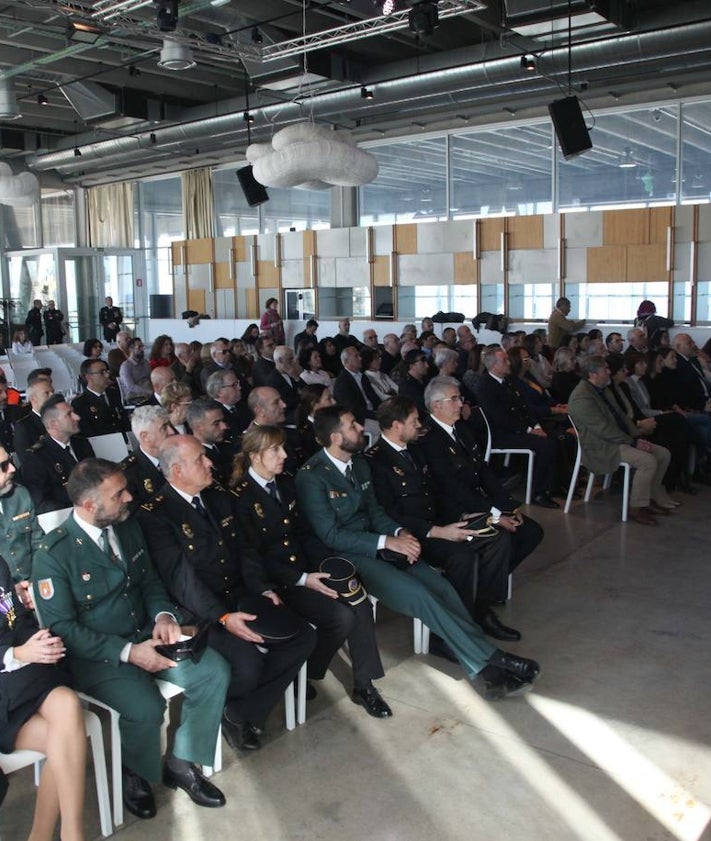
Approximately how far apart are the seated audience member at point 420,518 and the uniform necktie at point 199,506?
44.9 inches

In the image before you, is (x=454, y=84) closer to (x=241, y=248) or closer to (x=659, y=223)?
(x=659, y=223)

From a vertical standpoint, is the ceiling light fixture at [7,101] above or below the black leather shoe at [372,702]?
above

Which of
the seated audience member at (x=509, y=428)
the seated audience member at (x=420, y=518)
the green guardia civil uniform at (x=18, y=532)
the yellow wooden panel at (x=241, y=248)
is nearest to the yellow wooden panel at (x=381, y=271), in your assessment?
the yellow wooden panel at (x=241, y=248)

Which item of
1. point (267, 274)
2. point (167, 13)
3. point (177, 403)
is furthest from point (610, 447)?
point (267, 274)

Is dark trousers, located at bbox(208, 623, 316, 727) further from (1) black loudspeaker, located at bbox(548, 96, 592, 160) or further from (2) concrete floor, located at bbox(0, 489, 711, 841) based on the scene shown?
(1) black loudspeaker, located at bbox(548, 96, 592, 160)

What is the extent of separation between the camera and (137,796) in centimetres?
285

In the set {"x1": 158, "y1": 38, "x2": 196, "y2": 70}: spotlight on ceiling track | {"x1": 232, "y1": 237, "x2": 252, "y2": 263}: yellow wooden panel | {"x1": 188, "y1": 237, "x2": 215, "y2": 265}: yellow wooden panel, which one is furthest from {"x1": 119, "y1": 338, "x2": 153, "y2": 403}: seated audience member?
{"x1": 188, "y1": 237, "x2": 215, "y2": 265}: yellow wooden panel

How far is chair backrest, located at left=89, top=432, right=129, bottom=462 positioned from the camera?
5234 millimetres

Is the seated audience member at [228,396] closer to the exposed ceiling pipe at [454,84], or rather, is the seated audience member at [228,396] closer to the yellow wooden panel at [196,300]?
the exposed ceiling pipe at [454,84]

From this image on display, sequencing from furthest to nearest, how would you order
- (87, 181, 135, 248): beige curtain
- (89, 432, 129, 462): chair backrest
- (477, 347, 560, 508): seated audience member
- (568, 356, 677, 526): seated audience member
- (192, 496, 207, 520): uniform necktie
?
(87, 181, 135, 248): beige curtain < (477, 347, 560, 508): seated audience member < (568, 356, 677, 526): seated audience member < (89, 432, 129, 462): chair backrest < (192, 496, 207, 520): uniform necktie

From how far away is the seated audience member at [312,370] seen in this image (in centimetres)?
811

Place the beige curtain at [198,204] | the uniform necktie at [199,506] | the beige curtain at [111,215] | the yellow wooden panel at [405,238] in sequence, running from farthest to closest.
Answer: the beige curtain at [111,215] → the beige curtain at [198,204] → the yellow wooden panel at [405,238] → the uniform necktie at [199,506]

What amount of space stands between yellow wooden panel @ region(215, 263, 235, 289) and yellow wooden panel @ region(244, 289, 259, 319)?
0.50 meters

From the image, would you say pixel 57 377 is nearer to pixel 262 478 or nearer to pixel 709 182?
pixel 262 478
